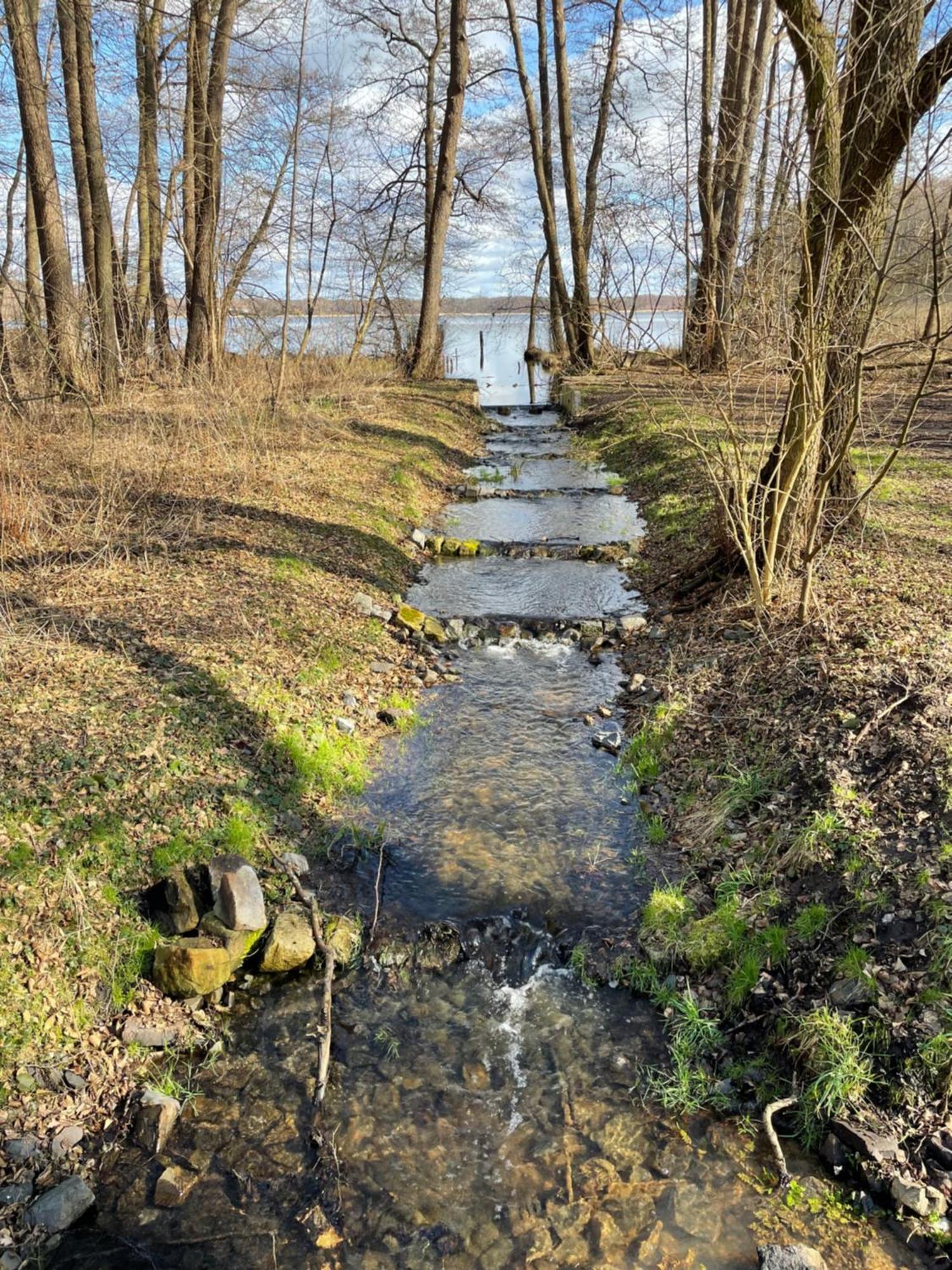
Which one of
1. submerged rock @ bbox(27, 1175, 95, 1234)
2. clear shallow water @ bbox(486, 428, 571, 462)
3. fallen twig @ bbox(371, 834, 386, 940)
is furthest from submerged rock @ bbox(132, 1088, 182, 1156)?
clear shallow water @ bbox(486, 428, 571, 462)

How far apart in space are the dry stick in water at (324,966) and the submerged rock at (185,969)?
19.2 inches

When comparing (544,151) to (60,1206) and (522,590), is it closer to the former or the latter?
(522,590)

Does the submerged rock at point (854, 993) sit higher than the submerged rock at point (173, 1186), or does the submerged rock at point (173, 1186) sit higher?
the submerged rock at point (854, 993)

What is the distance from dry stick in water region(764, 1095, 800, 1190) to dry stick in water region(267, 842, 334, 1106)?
1.75 meters

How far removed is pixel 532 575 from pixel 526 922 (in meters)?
5.49

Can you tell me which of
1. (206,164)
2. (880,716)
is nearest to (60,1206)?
(880,716)

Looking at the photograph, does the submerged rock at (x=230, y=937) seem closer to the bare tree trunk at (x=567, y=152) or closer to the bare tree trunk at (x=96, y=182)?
the bare tree trunk at (x=96, y=182)

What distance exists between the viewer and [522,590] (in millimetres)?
8961

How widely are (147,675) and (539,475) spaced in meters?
9.73

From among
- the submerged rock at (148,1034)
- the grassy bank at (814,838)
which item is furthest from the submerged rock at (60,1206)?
the grassy bank at (814,838)

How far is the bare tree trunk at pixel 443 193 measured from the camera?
19.3 m

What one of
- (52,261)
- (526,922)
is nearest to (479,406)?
(52,261)

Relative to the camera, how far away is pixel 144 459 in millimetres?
9711

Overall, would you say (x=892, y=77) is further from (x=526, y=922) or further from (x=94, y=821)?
(x=94, y=821)
